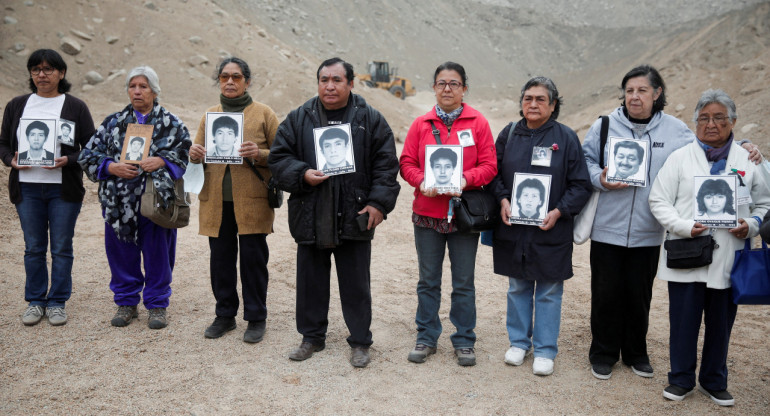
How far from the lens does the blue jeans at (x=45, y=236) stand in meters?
5.36

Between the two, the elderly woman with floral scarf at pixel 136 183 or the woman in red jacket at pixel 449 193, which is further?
the elderly woman with floral scarf at pixel 136 183

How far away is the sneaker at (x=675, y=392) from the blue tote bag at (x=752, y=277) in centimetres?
75

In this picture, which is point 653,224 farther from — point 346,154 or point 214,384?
point 214,384

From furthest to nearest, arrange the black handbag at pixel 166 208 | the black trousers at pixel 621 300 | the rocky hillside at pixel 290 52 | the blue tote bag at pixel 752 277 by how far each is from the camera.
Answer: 1. the rocky hillside at pixel 290 52
2. the black handbag at pixel 166 208
3. the black trousers at pixel 621 300
4. the blue tote bag at pixel 752 277

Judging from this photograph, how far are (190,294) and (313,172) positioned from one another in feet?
9.22

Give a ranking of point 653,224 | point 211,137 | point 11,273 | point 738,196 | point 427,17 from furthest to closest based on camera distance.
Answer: point 427,17
point 11,273
point 211,137
point 653,224
point 738,196

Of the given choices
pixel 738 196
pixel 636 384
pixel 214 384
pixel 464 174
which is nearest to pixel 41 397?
pixel 214 384

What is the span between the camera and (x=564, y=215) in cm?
445

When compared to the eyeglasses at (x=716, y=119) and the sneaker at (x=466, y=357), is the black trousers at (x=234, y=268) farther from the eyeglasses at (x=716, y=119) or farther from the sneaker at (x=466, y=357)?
the eyeglasses at (x=716, y=119)

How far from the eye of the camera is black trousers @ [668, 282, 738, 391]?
420 centimetres

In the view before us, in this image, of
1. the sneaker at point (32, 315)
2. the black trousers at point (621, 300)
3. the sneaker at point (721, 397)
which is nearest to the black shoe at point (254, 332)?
the sneaker at point (32, 315)

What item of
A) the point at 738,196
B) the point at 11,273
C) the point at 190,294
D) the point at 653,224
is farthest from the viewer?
the point at 11,273

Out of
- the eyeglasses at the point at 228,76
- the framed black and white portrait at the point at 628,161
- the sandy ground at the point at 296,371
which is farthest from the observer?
the eyeglasses at the point at 228,76

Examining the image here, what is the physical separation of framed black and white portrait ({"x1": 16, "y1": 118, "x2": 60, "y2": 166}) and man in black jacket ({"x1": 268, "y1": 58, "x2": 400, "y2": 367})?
6.86 feet
